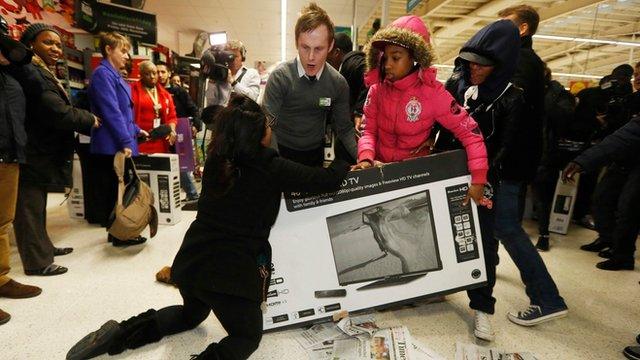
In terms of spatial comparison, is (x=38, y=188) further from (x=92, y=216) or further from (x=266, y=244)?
(x=266, y=244)

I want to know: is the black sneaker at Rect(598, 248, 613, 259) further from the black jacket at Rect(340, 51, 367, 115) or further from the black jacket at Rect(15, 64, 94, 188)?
the black jacket at Rect(15, 64, 94, 188)

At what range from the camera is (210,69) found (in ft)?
9.70

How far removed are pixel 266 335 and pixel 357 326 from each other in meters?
0.44

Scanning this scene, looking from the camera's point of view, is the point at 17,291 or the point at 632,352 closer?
the point at 632,352

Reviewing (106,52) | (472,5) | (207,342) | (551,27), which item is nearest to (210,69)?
(106,52)

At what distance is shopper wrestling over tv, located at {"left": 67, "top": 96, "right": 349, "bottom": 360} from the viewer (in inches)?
48.2

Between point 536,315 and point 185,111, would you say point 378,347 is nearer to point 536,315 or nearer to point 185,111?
point 536,315

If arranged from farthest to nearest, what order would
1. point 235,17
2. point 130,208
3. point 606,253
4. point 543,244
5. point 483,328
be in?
point 235,17 → point 543,244 → point 606,253 → point 130,208 → point 483,328

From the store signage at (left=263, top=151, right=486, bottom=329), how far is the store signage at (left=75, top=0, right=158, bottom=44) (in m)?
5.07

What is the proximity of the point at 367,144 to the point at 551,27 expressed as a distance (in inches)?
433

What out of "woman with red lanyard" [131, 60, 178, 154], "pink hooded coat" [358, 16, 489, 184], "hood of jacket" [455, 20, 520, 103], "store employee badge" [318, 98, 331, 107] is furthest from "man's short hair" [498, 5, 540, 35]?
"woman with red lanyard" [131, 60, 178, 154]

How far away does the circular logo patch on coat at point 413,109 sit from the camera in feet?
4.92

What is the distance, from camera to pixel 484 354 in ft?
4.76

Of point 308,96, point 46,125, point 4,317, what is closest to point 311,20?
point 308,96
